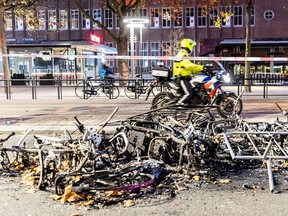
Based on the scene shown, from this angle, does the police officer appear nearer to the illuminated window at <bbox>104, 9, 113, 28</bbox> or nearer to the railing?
the railing

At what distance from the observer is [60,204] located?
484 cm

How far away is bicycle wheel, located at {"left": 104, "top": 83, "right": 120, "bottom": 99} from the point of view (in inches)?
755

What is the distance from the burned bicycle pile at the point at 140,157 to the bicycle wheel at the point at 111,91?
11.8m

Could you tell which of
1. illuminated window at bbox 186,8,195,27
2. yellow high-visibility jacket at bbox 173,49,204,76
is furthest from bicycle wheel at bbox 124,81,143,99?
illuminated window at bbox 186,8,195,27

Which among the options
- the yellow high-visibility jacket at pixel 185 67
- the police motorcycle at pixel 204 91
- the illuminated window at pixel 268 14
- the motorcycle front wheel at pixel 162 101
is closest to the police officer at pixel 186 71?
the yellow high-visibility jacket at pixel 185 67

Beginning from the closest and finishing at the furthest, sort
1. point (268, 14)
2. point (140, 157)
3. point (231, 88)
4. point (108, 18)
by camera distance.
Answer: point (140, 157), point (231, 88), point (268, 14), point (108, 18)

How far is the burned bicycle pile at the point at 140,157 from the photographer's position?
5082mm

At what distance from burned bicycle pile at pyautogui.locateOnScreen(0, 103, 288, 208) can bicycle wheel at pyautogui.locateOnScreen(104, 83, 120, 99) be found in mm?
11788

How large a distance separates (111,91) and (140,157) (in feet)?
43.0

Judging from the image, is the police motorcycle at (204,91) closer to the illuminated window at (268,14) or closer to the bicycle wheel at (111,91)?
the bicycle wheel at (111,91)

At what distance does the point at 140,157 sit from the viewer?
630 cm

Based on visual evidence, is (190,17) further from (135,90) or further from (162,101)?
(162,101)

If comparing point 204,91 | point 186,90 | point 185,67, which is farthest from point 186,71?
point 204,91

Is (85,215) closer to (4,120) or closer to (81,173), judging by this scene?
(81,173)
